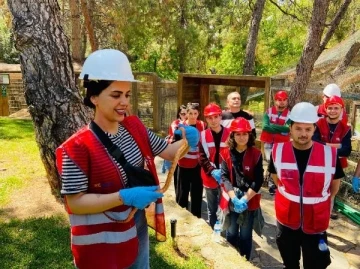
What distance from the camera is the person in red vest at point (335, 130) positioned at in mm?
4324

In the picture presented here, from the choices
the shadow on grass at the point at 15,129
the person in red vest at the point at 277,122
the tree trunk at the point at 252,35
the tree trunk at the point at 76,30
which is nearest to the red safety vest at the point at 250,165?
the person in red vest at the point at 277,122

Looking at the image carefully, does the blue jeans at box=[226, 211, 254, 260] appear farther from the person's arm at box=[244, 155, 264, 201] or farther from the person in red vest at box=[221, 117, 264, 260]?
the person's arm at box=[244, 155, 264, 201]

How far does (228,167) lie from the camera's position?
3703 mm

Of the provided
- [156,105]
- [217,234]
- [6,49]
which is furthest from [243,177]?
[6,49]

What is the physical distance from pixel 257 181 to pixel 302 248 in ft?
2.55

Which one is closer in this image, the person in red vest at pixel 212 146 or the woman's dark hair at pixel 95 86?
the woman's dark hair at pixel 95 86

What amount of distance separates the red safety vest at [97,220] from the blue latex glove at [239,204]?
1767 millimetres

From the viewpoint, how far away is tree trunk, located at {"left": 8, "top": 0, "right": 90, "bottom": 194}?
3871 mm

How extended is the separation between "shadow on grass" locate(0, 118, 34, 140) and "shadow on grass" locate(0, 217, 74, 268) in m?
5.33

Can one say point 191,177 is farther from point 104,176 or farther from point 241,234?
point 104,176

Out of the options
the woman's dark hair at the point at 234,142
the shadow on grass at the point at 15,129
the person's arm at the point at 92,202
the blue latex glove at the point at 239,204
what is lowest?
the shadow on grass at the point at 15,129

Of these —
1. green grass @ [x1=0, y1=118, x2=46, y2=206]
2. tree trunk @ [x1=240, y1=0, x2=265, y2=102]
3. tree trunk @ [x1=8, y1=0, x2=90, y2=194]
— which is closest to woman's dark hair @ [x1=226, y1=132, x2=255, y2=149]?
tree trunk @ [x1=8, y1=0, x2=90, y2=194]

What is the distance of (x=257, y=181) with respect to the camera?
360cm

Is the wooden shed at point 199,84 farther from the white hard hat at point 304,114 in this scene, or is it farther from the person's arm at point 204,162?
the white hard hat at point 304,114
